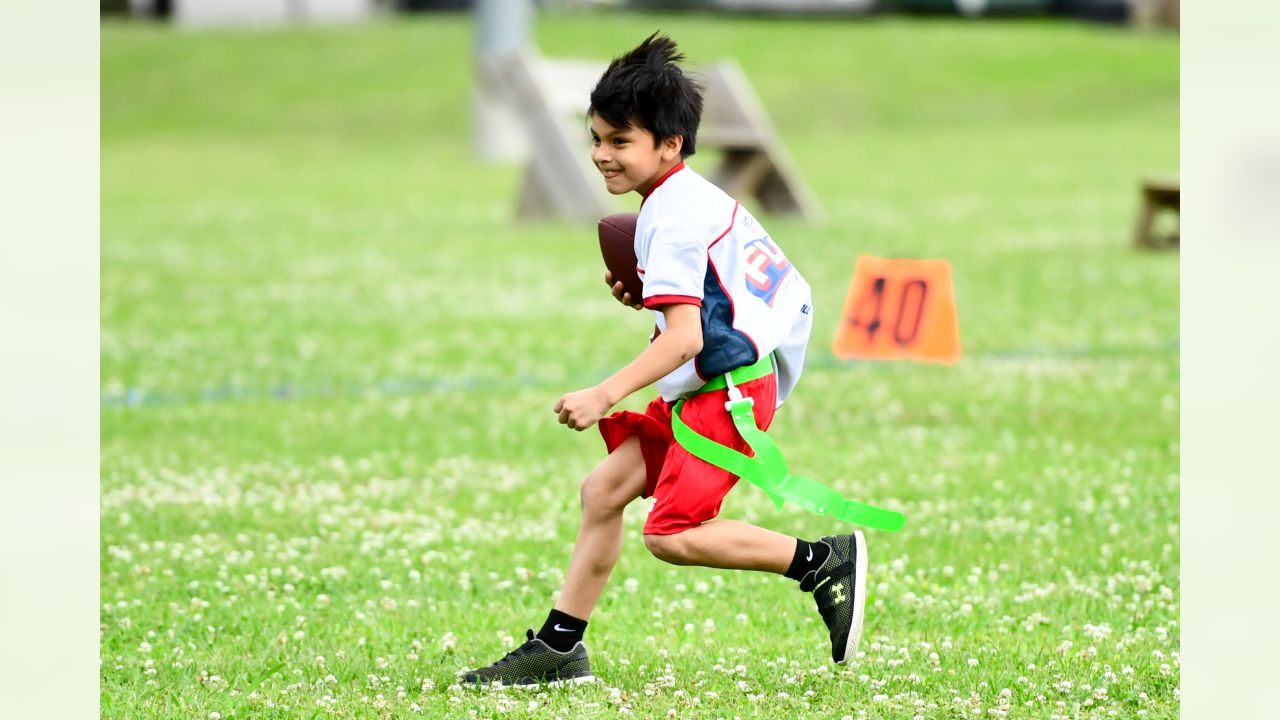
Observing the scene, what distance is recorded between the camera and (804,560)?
4559 mm

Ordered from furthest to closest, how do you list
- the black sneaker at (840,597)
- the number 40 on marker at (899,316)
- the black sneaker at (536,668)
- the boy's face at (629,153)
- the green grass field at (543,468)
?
the number 40 on marker at (899,316) < the green grass field at (543,468) < the black sneaker at (536,668) < the black sneaker at (840,597) < the boy's face at (629,153)

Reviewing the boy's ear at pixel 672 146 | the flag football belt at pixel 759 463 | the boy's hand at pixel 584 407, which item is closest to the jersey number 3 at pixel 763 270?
the flag football belt at pixel 759 463

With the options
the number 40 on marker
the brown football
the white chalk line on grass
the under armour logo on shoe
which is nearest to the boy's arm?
the brown football

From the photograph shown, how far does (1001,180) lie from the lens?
24688 millimetres

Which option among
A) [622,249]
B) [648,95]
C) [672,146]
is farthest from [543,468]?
[648,95]

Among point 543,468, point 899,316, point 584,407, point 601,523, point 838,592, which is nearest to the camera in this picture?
point 584,407

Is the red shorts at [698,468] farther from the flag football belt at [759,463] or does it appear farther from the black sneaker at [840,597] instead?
the black sneaker at [840,597]

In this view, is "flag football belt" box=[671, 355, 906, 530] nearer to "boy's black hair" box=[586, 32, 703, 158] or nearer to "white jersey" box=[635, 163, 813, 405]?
"white jersey" box=[635, 163, 813, 405]

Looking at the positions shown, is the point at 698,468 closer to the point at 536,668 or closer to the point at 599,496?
the point at 599,496

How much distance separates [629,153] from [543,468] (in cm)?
390

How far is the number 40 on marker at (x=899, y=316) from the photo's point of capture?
32.2 ft

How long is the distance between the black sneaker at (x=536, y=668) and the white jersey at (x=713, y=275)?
820 millimetres

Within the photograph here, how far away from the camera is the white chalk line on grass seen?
1008cm
